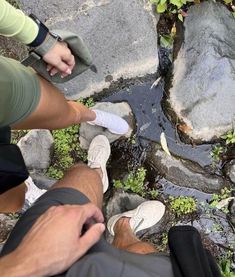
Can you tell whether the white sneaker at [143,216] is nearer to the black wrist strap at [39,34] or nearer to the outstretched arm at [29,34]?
the outstretched arm at [29,34]

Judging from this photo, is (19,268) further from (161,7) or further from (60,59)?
(161,7)

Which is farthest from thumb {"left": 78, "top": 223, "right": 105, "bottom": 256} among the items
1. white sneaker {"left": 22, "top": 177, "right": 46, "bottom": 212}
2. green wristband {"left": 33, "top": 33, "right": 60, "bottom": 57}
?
white sneaker {"left": 22, "top": 177, "right": 46, "bottom": 212}

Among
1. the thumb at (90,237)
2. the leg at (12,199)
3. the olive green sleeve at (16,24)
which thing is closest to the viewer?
the thumb at (90,237)

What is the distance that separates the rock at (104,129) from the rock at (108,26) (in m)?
0.29

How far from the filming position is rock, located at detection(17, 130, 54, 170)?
3672mm

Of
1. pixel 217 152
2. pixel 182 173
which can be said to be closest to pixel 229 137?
pixel 217 152

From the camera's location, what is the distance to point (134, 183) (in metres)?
3.77

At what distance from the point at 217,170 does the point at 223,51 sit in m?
0.97

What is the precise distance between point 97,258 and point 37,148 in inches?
75.1

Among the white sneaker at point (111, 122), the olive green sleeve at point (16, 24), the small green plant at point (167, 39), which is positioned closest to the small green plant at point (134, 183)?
the white sneaker at point (111, 122)

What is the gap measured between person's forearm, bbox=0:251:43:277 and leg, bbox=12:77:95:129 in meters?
0.95

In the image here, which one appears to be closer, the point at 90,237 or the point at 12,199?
the point at 90,237

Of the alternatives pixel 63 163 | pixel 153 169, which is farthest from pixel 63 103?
pixel 153 169

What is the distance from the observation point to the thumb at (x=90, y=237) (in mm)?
1979
